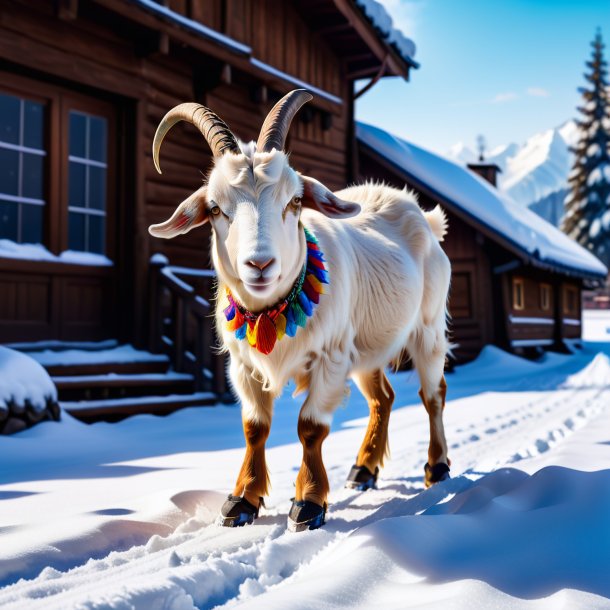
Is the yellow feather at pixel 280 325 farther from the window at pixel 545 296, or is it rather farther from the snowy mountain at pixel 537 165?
the snowy mountain at pixel 537 165

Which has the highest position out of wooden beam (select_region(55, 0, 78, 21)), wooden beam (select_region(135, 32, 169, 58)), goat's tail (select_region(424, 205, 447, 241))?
wooden beam (select_region(135, 32, 169, 58))

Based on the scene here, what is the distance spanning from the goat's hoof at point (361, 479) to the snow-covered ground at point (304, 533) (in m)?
0.07

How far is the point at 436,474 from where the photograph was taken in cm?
397

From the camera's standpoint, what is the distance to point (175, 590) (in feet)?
6.82

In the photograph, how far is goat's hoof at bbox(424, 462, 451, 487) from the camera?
12.9 ft

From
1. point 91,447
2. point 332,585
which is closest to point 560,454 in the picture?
point 332,585

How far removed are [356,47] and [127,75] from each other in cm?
573

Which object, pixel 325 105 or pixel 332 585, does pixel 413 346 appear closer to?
pixel 332 585

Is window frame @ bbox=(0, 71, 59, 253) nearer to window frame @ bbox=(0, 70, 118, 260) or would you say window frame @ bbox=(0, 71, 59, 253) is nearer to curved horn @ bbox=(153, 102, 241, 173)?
window frame @ bbox=(0, 70, 118, 260)

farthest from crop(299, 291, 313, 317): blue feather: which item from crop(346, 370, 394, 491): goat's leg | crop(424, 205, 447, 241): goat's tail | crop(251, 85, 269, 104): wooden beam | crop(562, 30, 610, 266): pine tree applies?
crop(562, 30, 610, 266): pine tree

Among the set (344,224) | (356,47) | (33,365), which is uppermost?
(356,47)

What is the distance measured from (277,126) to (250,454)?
63.7 inches

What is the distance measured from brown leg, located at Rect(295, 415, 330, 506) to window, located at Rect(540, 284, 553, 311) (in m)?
18.1

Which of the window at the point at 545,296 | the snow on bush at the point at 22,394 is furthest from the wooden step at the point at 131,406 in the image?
the window at the point at 545,296
